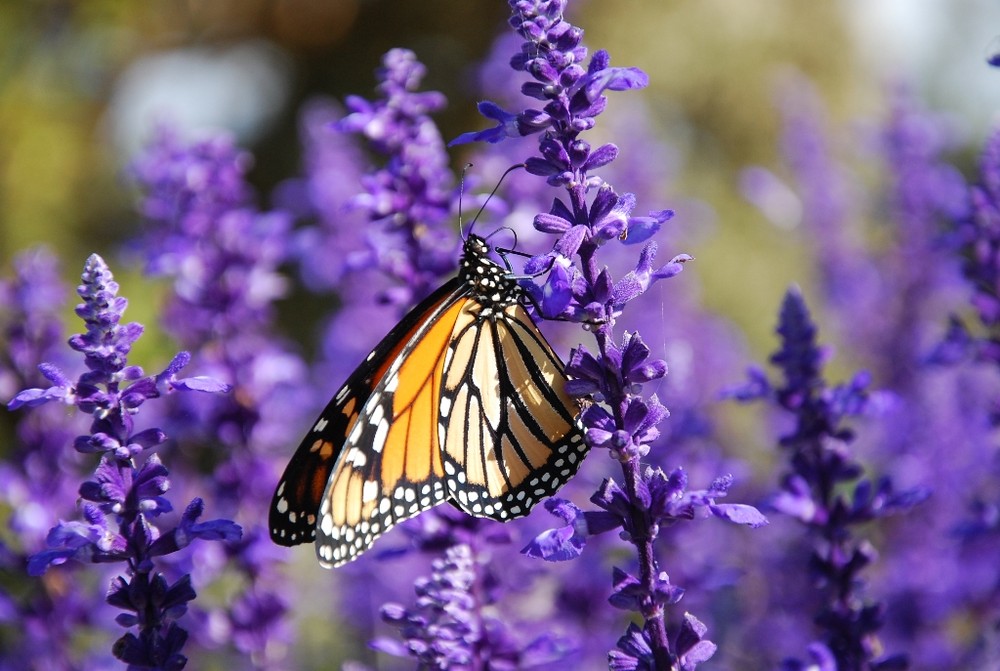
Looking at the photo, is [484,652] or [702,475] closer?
[484,652]

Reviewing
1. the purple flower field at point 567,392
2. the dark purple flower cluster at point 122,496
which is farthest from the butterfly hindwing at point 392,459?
the dark purple flower cluster at point 122,496

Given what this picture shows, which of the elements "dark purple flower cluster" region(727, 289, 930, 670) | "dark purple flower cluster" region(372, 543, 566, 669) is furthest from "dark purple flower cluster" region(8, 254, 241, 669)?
"dark purple flower cluster" region(727, 289, 930, 670)

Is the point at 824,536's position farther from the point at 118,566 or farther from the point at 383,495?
the point at 118,566

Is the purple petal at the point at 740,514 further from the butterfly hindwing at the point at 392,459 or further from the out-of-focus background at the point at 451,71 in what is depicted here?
the out-of-focus background at the point at 451,71

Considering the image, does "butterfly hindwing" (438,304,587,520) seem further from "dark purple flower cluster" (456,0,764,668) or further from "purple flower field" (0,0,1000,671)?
"dark purple flower cluster" (456,0,764,668)

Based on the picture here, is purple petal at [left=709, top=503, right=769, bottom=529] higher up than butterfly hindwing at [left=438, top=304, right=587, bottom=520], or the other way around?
butterfly hindwing at [left=438, top=304, right=587, bottom=520]

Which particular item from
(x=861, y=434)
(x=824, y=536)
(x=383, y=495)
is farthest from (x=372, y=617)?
(x=861, y=434)

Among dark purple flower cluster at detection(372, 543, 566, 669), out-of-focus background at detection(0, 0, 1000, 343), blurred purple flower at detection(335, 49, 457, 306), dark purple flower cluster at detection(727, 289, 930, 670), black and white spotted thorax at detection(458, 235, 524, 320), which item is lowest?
dark purple flower cluster at detection(372, 543, 566, 669)
